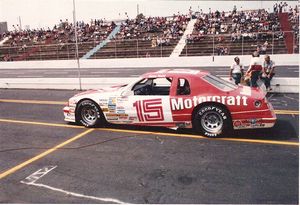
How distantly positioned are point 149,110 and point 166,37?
24516 millimetres

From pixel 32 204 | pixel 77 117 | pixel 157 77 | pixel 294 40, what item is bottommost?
pixel 32 204

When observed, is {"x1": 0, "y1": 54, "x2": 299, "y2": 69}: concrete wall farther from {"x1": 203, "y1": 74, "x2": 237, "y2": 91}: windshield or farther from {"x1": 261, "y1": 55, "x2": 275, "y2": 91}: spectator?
{"x1": 203, "y1": 74, "x2": 237, "y2": 91}: windshield

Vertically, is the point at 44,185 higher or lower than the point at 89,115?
lower

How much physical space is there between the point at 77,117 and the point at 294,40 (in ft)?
70.9

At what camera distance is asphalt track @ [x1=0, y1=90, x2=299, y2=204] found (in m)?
4.64

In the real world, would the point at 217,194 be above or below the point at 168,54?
below

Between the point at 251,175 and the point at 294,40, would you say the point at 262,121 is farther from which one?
the point at 294,40

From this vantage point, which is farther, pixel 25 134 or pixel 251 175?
pixel 25 134

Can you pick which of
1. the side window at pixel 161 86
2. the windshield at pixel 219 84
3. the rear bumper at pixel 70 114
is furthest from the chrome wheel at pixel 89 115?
the windshield at pixel 219 84

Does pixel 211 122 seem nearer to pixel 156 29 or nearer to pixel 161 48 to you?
pixel 161 48

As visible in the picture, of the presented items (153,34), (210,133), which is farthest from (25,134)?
(153,34)

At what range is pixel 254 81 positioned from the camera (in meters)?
11.0

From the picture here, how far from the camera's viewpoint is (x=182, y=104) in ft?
23.3

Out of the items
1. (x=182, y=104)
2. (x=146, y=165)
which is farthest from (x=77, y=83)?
(x=146, y=165)
